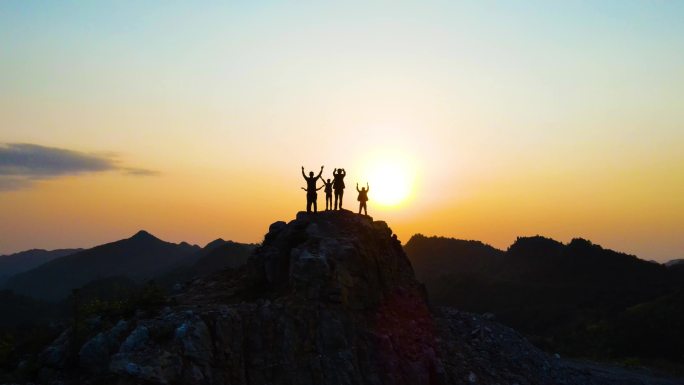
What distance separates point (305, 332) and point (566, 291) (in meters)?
77.1

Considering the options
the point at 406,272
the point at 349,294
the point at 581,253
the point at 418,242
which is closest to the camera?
the point at 349,294

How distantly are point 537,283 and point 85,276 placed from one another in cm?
11173

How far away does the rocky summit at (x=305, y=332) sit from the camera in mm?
17312

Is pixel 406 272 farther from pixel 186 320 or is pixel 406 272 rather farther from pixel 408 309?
pixel 186 320

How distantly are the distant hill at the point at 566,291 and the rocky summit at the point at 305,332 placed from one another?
33496 millimetres

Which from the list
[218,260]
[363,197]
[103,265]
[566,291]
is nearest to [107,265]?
[103,265]

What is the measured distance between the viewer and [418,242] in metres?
147

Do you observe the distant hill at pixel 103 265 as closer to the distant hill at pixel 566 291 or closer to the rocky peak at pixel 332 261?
the distant hill at pixel 566 291

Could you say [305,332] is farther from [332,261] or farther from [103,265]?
[103,265]

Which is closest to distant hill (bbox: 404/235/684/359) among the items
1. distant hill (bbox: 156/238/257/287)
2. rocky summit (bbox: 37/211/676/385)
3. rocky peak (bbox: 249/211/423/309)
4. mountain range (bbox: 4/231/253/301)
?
rocky summit (bbox: 37/211/676/385)

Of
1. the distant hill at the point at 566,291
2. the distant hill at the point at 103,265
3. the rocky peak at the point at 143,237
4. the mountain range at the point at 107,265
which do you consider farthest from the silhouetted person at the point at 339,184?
the rocky peak at the point at 143,237

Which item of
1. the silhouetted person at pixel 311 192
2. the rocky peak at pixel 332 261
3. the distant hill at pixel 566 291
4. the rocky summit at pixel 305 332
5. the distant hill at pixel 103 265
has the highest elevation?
the silhouetted person at pixel 311 192

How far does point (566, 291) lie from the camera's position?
88.1 metres

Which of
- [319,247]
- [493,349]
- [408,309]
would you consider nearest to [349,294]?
[319,247]
